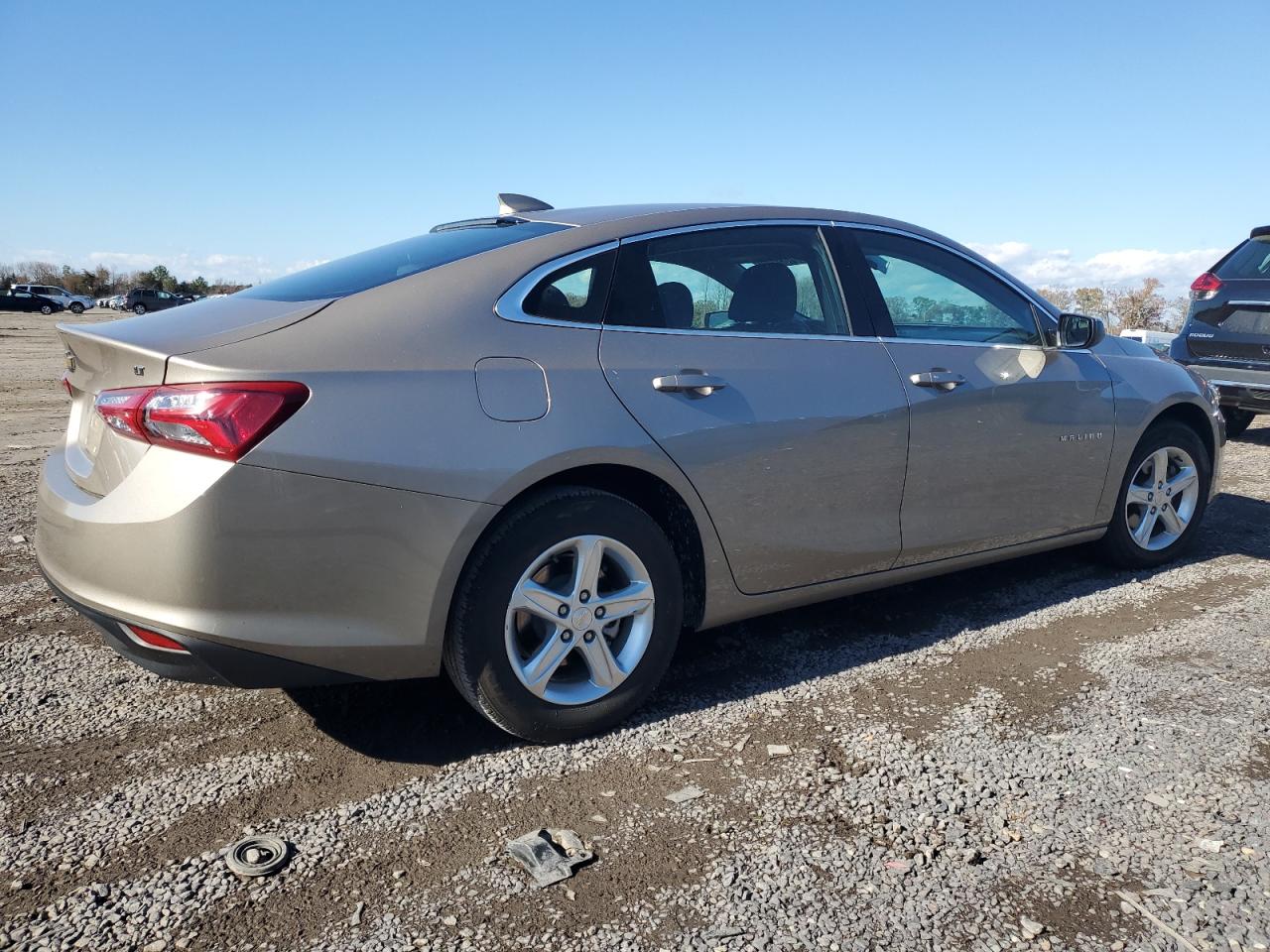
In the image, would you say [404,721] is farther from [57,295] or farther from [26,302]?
[57,295]

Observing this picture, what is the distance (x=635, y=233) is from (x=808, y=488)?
Answer: 1.03 meters

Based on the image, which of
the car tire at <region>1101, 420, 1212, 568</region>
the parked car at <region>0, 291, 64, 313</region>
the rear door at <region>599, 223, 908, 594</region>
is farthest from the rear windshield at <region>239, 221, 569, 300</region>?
the parked car at <region>0, 291, 64, 313</region>

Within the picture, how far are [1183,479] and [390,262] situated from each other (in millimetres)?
3882

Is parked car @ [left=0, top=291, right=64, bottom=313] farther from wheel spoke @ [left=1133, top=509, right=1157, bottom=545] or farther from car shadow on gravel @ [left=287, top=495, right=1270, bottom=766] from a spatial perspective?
wheel spoke @ [left=1133, top=509, right=1157, bottom=545]

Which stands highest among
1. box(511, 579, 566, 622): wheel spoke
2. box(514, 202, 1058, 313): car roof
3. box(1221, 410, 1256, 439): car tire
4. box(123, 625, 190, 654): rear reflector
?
box(514, 202, 1058, 313): car roof

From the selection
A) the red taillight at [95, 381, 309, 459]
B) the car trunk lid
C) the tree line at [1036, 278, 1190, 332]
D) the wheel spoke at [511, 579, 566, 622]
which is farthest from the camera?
the tree line at [1036, 278, 1190, 332]

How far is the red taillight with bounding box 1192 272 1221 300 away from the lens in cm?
825

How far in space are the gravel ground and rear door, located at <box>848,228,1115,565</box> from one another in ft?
1.58

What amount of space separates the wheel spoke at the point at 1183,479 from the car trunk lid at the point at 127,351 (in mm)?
4054

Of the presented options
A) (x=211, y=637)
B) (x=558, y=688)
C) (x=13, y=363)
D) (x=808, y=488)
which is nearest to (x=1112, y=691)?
(x=808, y=488)

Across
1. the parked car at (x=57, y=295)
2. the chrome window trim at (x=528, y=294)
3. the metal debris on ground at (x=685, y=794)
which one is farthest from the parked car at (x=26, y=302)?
the metal debris on ground at (x=685, y=794)

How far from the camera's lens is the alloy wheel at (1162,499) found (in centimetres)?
476

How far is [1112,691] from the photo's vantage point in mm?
3412

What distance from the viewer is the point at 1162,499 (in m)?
4.83
